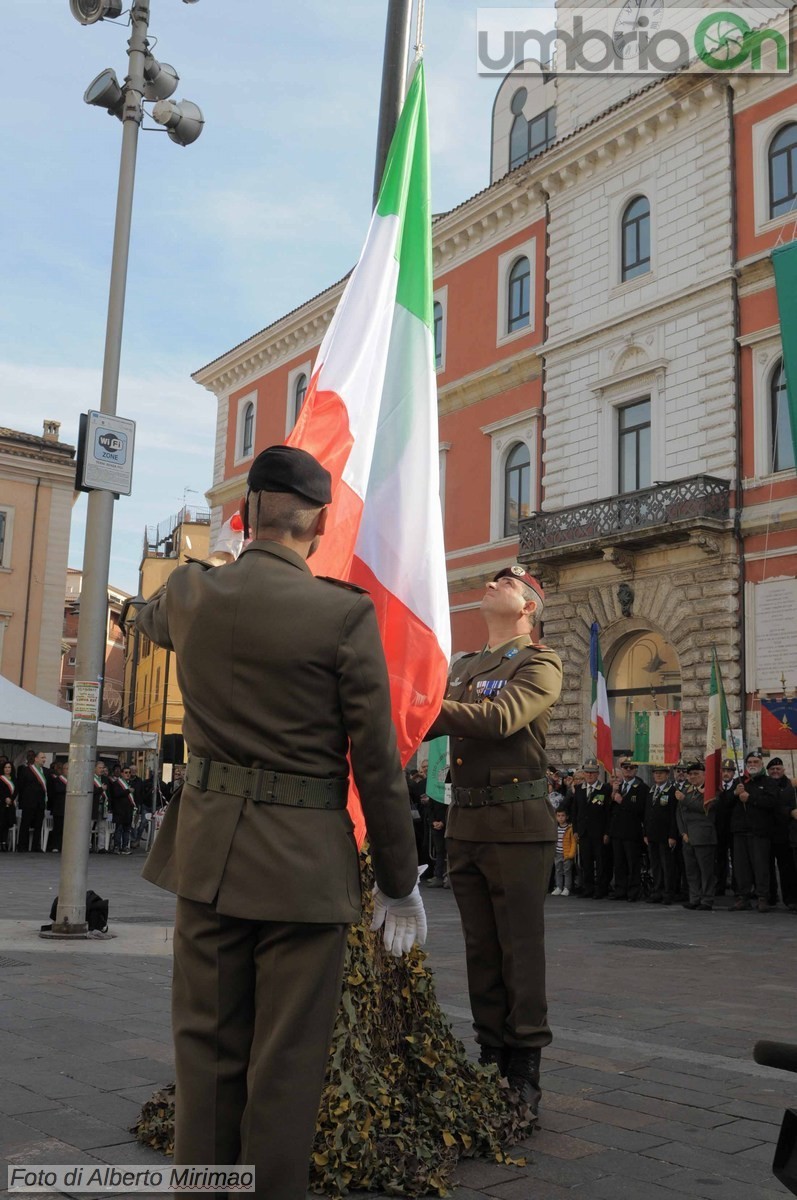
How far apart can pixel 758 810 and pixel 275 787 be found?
12463mm

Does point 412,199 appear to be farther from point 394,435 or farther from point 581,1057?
point 581,1057

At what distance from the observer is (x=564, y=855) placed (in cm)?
1584

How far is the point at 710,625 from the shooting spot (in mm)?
20219

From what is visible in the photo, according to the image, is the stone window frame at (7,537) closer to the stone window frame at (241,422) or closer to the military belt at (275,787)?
the stone window frame at (241,422)

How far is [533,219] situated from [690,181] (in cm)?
493

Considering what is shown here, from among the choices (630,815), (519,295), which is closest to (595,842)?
(630,815)

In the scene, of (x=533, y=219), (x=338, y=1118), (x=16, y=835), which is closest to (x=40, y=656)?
(x=16, y=835)

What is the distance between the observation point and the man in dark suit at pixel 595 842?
15398mm

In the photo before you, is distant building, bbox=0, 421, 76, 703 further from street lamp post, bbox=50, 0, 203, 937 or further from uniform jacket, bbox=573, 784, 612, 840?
street lamp post, bbox=50, 0, 203, 937

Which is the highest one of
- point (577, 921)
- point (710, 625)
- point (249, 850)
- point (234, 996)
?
point (710, 625)

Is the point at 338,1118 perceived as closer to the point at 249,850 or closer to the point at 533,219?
the point at 249,850

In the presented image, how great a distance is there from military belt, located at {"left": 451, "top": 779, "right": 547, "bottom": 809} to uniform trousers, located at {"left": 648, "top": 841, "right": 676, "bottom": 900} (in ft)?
36.9

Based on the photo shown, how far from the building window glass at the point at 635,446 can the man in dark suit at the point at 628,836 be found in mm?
8641

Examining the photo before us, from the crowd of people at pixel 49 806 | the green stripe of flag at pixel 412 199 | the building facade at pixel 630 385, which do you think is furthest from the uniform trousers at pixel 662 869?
the green stripe of flag at pixel 412 199
